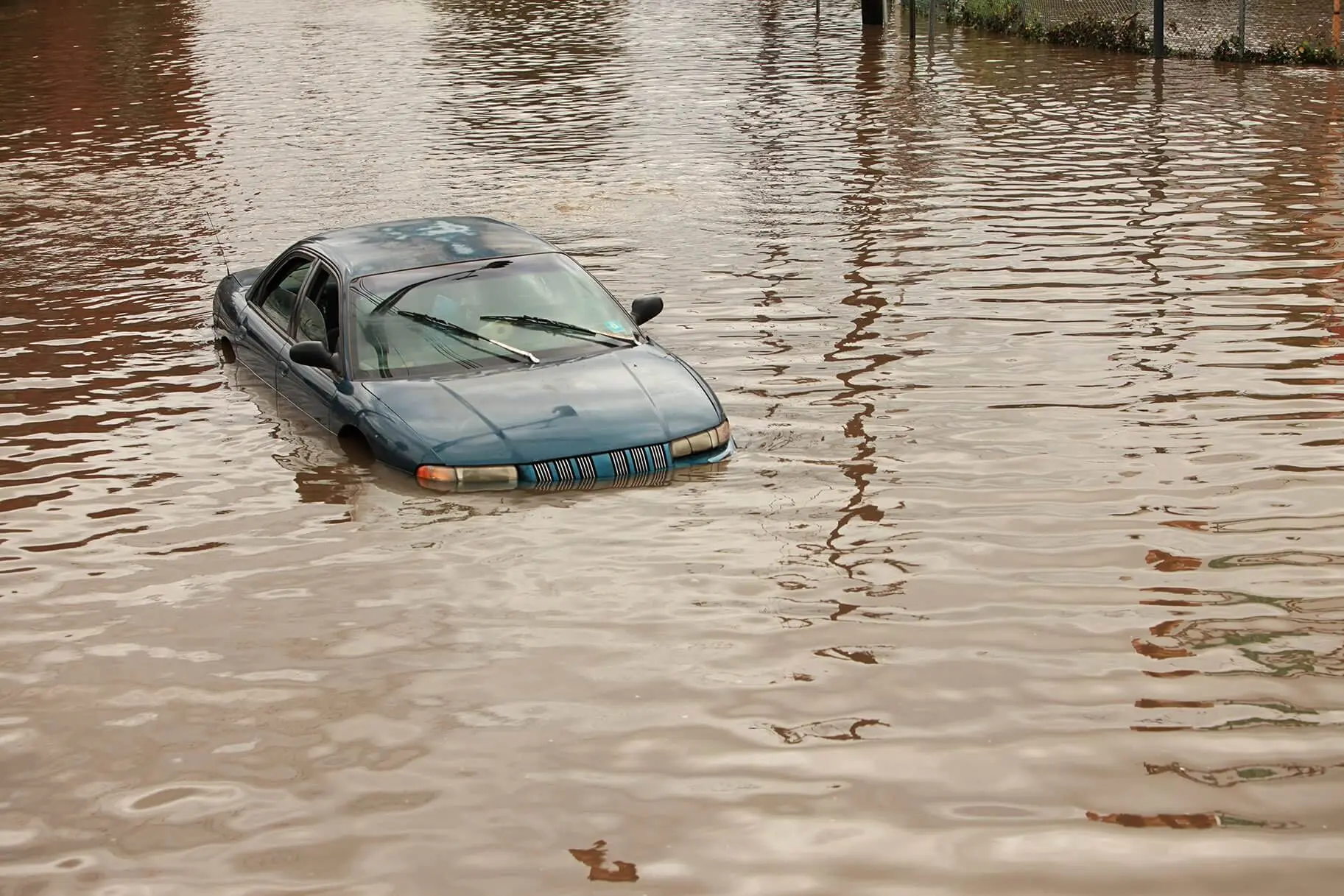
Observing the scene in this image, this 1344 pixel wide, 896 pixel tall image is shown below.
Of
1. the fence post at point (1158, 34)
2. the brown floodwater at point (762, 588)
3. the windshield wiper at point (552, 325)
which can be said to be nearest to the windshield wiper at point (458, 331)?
the windshield wiper at point (552, 325)

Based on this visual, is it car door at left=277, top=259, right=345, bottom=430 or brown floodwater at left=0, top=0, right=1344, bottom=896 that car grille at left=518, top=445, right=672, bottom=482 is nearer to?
brown floodwater at left=0, top=0, right=1344, bottom=896

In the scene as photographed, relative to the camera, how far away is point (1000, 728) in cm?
621

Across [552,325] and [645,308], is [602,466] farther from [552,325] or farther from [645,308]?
[645,308]

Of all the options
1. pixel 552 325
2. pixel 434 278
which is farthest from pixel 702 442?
pixel 434 278

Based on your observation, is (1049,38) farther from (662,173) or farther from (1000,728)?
(1000,728)

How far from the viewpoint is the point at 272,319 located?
A: 11.4 m

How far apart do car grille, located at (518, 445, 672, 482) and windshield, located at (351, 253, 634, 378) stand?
975 millimetres

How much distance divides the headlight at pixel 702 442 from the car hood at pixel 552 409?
0.12ft

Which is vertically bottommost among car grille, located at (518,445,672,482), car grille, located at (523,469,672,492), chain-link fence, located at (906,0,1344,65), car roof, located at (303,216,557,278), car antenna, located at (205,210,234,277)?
chain-link fence, located at (906,0,1344,65)

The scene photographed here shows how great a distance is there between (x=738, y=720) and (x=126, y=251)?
11.9 meters

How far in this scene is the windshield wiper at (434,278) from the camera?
33.3 ft

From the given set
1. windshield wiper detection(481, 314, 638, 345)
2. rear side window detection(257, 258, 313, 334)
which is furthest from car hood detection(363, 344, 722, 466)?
rear side window detection(257, 258, 313, 334)

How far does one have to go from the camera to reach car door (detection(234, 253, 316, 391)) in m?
11.0

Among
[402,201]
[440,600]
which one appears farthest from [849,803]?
[402,201]
